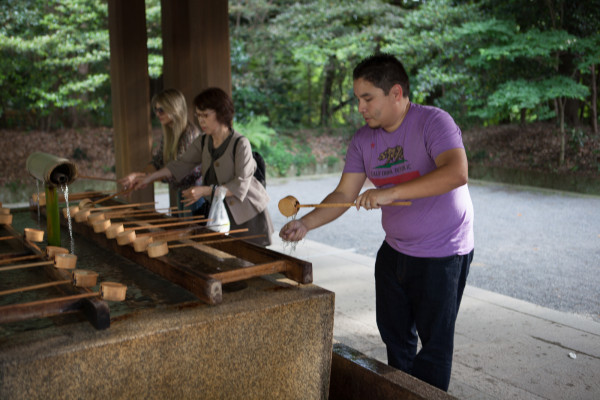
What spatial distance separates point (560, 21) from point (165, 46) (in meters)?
9.28

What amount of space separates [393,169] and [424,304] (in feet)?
1.92

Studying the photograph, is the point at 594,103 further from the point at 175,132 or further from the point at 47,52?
the point at 47,52

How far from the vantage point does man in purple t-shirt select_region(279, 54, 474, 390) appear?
87.1 inches

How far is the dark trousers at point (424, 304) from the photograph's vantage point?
2.31m

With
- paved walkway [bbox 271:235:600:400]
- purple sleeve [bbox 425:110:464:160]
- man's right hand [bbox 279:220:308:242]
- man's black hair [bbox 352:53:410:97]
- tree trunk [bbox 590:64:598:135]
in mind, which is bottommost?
paved walkway [bbox 271:235:600:400]

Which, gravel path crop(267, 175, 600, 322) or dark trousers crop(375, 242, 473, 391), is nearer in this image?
dark trousers crop(375, 242, 473, 391)

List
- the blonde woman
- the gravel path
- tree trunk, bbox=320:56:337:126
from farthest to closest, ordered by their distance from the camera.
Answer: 1. tree trunk, bbox=320:56:337:126
2. the gravel path
3. the blonde woman

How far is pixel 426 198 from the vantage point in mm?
2283

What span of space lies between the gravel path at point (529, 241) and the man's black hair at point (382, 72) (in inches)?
127

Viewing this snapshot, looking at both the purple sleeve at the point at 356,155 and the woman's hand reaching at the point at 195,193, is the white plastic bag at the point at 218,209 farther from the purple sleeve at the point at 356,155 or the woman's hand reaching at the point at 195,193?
the purple sleeve at the point at 356,155

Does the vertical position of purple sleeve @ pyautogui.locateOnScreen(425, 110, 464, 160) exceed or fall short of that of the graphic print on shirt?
it exceeds it

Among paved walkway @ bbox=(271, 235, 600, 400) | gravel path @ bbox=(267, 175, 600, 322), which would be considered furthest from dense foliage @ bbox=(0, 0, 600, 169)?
paved walkway @ bbox=(271, 235, 600, 400)

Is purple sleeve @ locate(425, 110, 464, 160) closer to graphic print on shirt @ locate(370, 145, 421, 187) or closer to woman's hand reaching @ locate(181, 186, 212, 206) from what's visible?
graphic print on shirt @ locate(370, 145, 421, 187)

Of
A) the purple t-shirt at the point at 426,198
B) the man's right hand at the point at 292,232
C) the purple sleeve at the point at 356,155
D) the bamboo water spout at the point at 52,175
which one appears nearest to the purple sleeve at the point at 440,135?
the purple t-shirt at the point at 426,198
